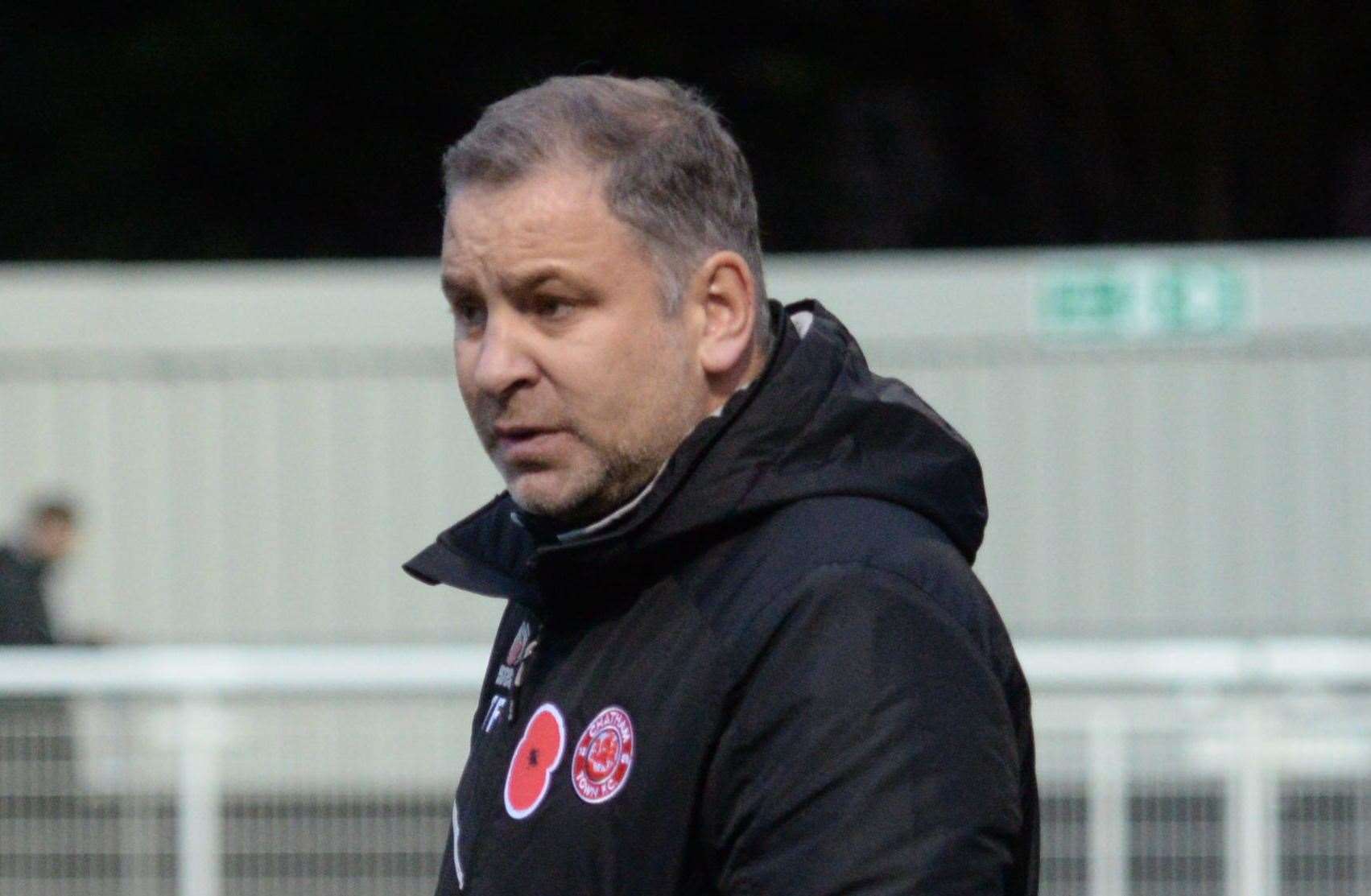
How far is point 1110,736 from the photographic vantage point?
16.1 ft

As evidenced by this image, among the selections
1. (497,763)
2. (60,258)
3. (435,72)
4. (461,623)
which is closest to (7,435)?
(461,623)

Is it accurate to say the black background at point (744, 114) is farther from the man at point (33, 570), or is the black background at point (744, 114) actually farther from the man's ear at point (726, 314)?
the man's ear at point (726, 314)

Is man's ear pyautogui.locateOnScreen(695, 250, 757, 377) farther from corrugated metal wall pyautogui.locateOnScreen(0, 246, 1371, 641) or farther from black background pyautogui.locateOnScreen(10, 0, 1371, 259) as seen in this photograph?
black background pyautogui.locateOnScreen(10, 0, 1371, 259)

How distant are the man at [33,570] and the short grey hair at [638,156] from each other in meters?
6.25

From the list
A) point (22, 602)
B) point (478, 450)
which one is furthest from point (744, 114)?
point (22, 602)

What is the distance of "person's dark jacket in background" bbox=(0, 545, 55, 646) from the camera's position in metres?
7.64

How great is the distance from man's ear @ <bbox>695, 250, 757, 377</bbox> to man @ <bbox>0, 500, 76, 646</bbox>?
20.5 ft

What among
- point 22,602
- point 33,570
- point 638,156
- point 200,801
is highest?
point 33,570

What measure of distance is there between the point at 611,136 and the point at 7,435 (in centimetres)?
808

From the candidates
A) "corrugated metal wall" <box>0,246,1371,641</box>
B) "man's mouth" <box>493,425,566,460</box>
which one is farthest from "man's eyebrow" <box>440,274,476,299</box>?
"corrugated metal wall" <box>0,246,1371,641</box>

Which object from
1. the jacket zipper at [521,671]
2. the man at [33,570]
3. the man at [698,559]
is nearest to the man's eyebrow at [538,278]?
the man at [698,559]

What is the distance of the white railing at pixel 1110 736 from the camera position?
484 cm

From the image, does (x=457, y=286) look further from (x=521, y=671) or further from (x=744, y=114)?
(x=744, y=114)

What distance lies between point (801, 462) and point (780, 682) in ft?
0.66
